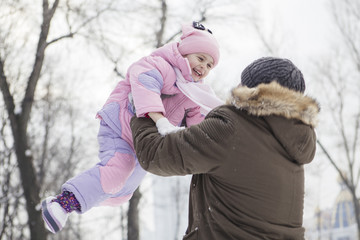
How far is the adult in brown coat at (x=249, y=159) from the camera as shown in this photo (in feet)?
5.32

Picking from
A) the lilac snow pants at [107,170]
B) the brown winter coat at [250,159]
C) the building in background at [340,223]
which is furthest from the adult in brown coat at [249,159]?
the building in background at [340,223]

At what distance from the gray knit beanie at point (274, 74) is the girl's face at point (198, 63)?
0.67 m

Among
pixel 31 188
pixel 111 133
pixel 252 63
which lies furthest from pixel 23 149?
pixel 252 63

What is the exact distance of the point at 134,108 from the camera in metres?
2.29

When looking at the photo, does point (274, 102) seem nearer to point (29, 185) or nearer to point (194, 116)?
point (194, 116)

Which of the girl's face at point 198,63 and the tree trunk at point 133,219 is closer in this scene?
the girl's face at point 198,63

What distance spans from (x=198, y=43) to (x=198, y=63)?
11 cm

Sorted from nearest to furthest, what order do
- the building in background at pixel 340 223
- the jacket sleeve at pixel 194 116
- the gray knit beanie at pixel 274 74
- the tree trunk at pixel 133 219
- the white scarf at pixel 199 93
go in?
the gray knit beanie at pixel 274 74 < the white scarf at pixel 199 93 < the jacket sleeve at pixel 194 116 < the tree trunk at pixel 133 219 < the building in background at pixel 340 223

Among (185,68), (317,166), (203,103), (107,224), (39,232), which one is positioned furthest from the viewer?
(107,224)

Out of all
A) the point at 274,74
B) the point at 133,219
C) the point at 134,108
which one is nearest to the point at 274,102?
the point at 274,74

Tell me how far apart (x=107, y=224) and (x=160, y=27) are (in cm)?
1886

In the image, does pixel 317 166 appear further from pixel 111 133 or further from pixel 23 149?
pixel 111 133

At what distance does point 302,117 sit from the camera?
1.66 m

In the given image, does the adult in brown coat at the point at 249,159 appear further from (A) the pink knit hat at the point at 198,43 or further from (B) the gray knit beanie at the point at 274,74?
(A) the pink knit hat at the point at 198,43
